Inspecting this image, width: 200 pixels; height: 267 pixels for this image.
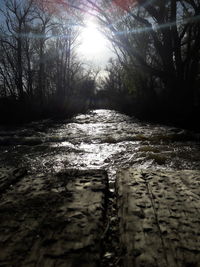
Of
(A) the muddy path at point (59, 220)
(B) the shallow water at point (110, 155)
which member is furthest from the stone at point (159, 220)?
(B) the shallow water at point (110, 155)

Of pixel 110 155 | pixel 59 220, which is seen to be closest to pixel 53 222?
pixel 59 220

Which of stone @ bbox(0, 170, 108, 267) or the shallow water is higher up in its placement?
stone @ bbox(0, 170, 108, 267)

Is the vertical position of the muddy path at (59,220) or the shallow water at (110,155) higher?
the muddy path at (59,220)

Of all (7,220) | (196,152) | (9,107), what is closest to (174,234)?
(7,220)

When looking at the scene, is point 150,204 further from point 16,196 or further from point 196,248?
point 16,196

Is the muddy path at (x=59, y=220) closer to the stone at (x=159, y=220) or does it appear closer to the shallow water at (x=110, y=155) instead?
the stone at (x=159, y=220)

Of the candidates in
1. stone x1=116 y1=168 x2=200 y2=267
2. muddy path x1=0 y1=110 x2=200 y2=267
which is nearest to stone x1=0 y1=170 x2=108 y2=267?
muddy path x1=0 y1=110 x2=200 y2=267

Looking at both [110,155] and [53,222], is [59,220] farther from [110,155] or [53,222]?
[110,155]

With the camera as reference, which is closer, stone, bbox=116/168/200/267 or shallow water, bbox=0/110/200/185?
stone, bbox=116/168/200/267

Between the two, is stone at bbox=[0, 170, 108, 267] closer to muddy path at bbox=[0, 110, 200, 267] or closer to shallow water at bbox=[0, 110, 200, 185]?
muddy path at bbox=[0, 110, 200, 267]

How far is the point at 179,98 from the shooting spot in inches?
476

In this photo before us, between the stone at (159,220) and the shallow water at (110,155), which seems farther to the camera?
the shallow water at (110,155)

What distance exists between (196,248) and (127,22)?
14.7 metres

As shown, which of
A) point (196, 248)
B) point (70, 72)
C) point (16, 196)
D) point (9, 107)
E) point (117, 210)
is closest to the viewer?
point (196, 248)
